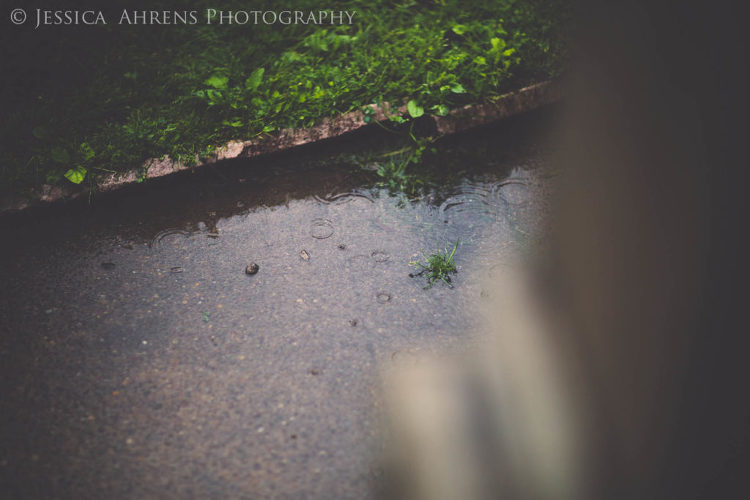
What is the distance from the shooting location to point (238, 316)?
6.99 feet

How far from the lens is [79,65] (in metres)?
2.95

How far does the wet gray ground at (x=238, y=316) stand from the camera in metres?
1.68

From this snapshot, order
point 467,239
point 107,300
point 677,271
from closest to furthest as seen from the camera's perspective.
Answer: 1. point 677,271
2. point 107,300
3. point 467,239

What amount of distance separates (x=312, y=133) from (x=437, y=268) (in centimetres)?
118

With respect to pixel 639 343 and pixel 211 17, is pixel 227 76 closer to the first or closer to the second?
pixel 211 17

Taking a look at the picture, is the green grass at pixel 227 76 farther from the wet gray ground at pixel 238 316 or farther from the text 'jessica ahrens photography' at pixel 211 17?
the wet gray ground at pixel 238 316

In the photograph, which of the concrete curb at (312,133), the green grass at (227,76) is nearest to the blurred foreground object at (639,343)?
the concrete curb at (312,133)

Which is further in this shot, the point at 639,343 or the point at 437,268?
the point at 437,268

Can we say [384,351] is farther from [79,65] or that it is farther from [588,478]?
[79,65]

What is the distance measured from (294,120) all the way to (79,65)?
1.48 metres

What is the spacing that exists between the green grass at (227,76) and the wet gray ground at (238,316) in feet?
0.84

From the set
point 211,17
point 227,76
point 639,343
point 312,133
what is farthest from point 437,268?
point 211,17

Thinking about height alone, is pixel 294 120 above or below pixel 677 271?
above

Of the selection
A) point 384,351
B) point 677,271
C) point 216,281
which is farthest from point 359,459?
point 677,271
